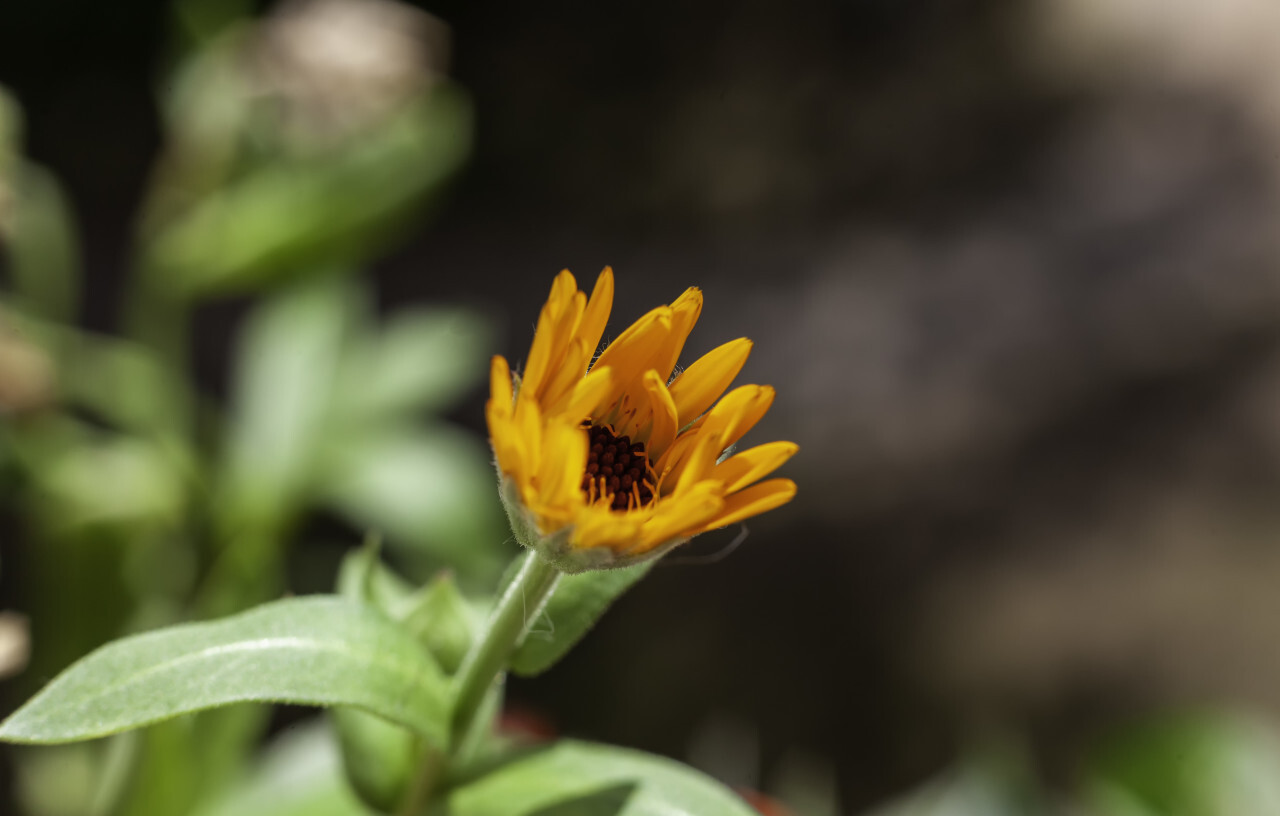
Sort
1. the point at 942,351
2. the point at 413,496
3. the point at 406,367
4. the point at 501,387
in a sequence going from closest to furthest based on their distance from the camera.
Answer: the point at 501,387 → the point at 413,496 → the point at 406,367 → the point at 942,351

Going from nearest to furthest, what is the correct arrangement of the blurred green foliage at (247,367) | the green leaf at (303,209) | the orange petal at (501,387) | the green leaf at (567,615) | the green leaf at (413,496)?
the orange petal at (501,387)
the green leaf at (567,615)
the blurred green foliage at (247,367)
the green leaf at (303,209)
the green leaf at (413,496)

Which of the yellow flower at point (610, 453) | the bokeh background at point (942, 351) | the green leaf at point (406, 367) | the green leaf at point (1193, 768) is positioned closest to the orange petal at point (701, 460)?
the yellow flower at point (610, 453)

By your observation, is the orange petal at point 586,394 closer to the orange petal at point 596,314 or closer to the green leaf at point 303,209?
the orange petal at point 596,314

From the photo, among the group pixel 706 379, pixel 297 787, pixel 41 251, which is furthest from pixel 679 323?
pixel 41 251

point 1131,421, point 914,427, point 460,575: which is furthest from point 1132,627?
point 460,575

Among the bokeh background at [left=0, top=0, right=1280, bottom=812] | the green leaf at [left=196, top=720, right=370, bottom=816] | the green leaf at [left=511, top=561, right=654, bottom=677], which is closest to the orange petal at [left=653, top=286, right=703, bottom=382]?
the green leaf at [left=511, top=561, right=654, bottom=677]

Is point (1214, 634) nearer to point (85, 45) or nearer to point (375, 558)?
point (375, 558)

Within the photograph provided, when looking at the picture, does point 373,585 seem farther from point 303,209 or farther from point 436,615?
point 303,209

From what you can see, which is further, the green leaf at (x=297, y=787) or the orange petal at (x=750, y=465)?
the green leaf at (x=297, y=787)
